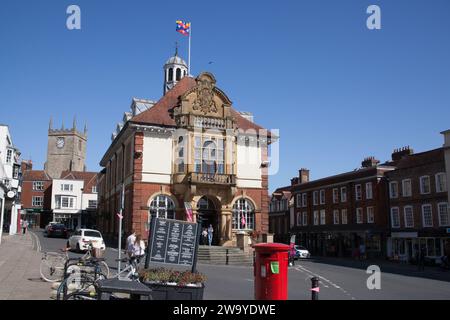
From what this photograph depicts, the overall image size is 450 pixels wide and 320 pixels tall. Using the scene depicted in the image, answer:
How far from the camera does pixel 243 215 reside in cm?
3659

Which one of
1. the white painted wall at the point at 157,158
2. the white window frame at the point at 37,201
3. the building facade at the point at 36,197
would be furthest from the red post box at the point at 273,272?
the white window frame at the point at 37,201

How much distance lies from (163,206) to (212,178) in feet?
13.8

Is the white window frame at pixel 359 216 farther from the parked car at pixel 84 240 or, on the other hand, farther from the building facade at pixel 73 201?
the building facade at pixel 73 201

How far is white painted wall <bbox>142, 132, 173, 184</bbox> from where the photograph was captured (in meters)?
34.5

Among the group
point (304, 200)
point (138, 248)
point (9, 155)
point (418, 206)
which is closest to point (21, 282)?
point (138, 248)

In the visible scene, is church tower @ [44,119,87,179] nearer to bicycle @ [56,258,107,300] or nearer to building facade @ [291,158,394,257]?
building facade @ [291,158,394,257]

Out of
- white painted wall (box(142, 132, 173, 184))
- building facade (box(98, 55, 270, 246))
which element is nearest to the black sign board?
building facade (box(98, 55, 270, 246))

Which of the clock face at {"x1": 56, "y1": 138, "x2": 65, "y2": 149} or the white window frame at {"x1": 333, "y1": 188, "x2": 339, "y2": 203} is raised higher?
the clock face at {"x1": 56, "y1": 138, "x2": 65, "y2": 149}

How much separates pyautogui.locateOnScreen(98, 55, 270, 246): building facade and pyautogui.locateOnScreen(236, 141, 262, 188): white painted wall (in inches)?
3.1

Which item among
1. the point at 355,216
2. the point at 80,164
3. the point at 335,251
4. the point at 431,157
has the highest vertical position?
the point at 80,164
